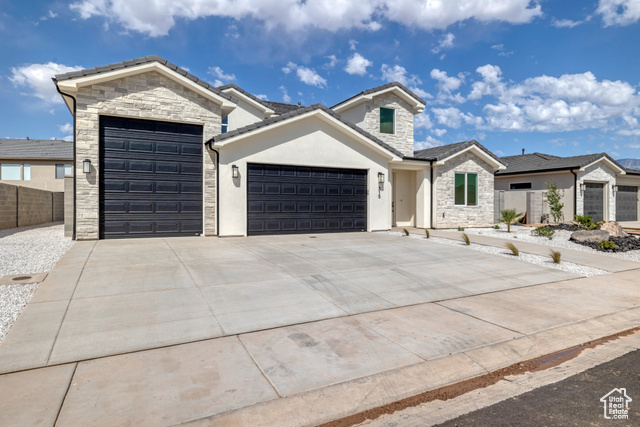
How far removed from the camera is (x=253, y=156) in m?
12.7

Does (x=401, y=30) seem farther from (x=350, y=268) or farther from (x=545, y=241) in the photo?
(x=350, y=268)

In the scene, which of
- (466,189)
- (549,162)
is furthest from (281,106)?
(549,162)

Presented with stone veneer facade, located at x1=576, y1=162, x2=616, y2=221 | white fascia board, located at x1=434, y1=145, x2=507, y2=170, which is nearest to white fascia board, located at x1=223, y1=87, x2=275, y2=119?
white fascia board, located at x1=434, y1=145, x2=507, y2=170

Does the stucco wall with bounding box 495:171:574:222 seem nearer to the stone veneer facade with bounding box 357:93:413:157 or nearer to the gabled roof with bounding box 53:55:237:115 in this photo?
the stone veneer facade with bounding box 357:93:413:157

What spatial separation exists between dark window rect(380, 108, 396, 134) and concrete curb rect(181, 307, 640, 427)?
1473 centimetres

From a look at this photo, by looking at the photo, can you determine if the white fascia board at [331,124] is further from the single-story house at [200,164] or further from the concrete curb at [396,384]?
the concrete curb at [396,384]

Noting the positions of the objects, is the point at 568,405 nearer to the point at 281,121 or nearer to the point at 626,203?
the point at 281,121

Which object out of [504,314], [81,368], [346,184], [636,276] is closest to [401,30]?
[346,184]

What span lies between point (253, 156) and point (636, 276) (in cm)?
1089

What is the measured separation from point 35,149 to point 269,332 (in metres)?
31.3

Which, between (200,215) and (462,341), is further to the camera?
(200,215)

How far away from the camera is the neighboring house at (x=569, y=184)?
21062 millimetres

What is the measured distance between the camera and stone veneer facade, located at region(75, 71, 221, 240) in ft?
36.0

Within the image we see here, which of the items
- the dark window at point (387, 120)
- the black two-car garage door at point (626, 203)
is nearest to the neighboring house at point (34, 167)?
the dark window at point (387, 120)
